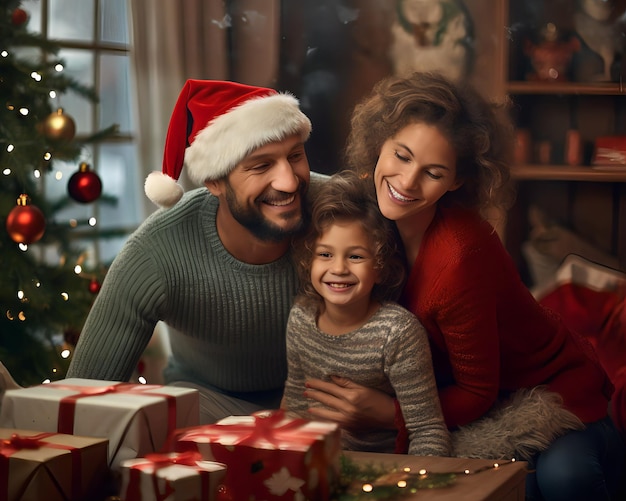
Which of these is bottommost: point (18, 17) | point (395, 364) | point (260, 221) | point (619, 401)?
point (619, 401)

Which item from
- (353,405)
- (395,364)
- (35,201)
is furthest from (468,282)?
(35,201)

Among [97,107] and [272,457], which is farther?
[97,107]

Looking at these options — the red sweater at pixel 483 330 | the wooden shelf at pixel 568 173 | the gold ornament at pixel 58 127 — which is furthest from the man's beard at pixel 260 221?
the gold ornament at pixel 58 127

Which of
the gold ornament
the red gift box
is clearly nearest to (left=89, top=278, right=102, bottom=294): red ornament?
the gold ornament

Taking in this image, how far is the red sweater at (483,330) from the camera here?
177cm

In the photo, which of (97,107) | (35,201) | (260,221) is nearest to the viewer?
(260,221)

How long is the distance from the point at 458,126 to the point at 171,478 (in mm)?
909

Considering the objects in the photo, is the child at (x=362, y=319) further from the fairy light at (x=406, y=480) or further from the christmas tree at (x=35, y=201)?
the christmas tree at (x=35, y=201)

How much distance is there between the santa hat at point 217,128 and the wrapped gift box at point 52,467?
30.5 inches

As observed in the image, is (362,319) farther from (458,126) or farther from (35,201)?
(35,201)

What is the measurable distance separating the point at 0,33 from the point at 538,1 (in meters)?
1.59

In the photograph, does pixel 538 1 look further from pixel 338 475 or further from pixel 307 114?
pixel 338 475

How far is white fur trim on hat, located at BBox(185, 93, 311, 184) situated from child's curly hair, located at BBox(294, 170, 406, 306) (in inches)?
6.7

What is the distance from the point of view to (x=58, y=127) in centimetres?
268
